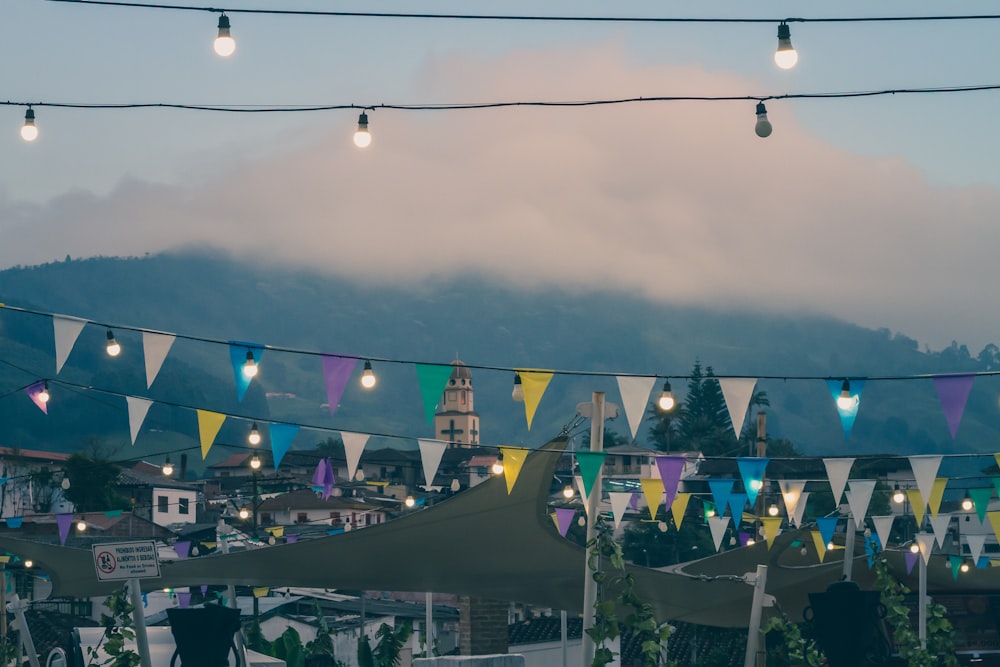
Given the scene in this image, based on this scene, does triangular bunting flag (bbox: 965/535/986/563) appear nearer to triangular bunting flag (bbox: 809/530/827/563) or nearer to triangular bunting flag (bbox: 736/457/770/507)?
triangular bunting flag (bbox: 809/530/827/563)

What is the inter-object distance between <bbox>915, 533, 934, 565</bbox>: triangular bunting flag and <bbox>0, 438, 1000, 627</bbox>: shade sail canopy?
4.48 metres

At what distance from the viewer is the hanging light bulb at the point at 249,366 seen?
9008 millimetres

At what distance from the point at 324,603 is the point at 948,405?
30.5 metres

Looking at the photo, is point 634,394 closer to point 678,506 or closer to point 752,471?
point 752,471

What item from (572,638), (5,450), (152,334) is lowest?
(572,638)

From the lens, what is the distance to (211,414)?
33.2ft

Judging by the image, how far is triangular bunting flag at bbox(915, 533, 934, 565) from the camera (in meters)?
16.9

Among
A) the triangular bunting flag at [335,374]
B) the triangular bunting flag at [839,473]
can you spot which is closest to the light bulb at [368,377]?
the triangular bunting flag at [335,374]

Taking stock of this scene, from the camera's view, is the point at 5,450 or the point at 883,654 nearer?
the point at 883,654

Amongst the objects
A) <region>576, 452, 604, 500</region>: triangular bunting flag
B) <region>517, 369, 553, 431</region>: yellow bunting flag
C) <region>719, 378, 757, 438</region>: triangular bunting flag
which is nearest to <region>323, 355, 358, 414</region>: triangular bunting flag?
<region>517, 369, 553, 431</region>: yellow bunting flag

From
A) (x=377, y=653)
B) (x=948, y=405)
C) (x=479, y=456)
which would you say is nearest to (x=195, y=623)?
(x=948, y=405)

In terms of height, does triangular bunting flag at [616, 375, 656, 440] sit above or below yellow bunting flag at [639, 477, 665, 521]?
above

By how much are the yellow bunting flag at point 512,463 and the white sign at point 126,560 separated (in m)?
3.43

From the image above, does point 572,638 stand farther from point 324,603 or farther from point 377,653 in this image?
point 377,653
